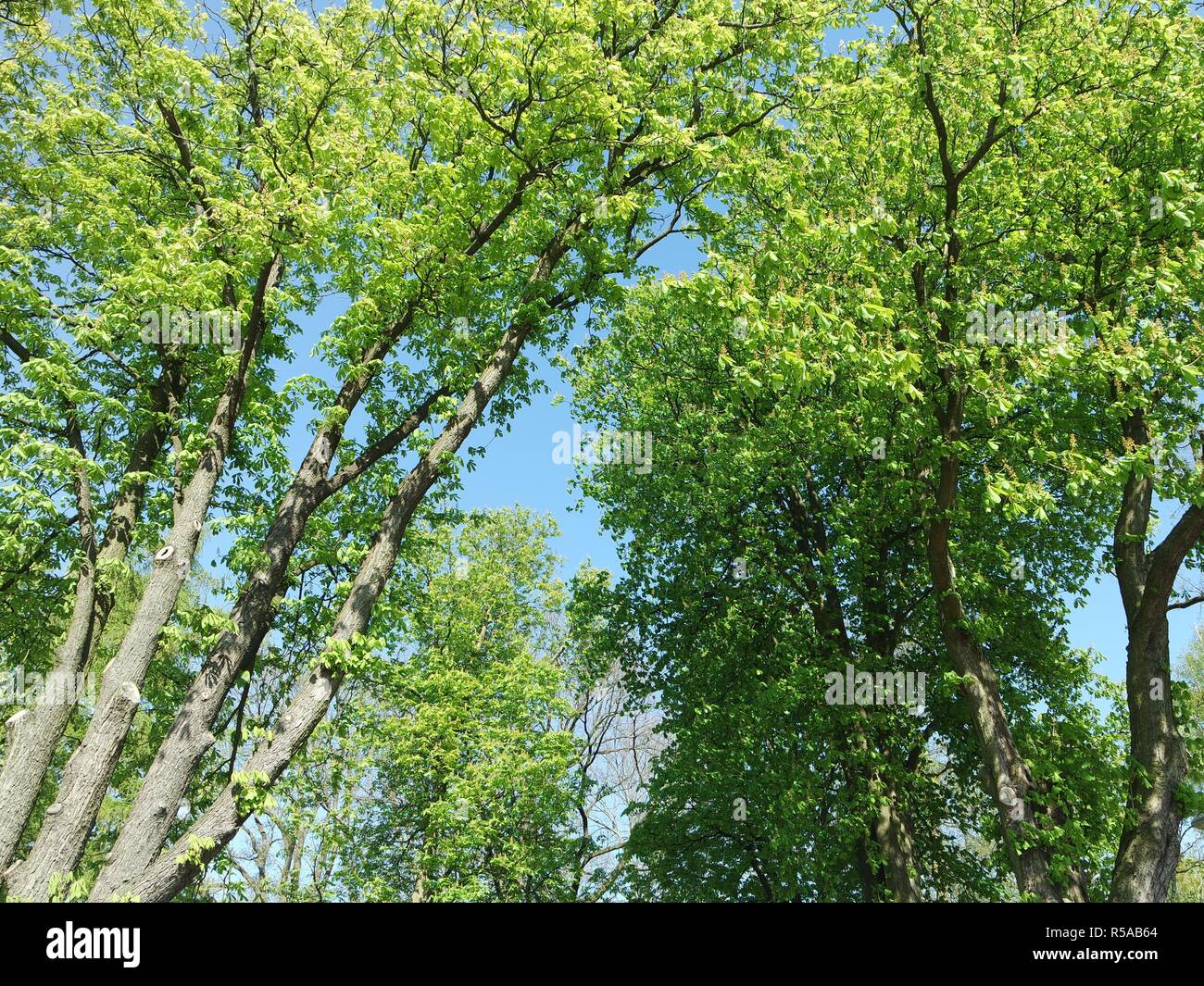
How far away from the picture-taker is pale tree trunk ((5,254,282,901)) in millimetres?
8773

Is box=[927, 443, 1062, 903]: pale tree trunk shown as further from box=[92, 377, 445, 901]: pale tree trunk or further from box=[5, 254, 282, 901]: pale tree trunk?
box=[5, 254, 282, 901]: pale tree trunk

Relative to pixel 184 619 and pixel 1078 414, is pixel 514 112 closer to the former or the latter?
pixel 184 619

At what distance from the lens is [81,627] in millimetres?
11453

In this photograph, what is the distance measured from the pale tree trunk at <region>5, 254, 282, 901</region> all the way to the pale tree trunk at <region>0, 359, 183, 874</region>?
0.92 meters

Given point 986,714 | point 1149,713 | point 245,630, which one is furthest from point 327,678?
point 1149,713

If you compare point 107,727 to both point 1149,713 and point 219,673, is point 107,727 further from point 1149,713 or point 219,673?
point 1149,713

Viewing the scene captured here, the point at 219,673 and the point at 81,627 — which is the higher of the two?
the point at 81,627

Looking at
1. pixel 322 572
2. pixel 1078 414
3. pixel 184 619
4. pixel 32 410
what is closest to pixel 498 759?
pixel 322 572

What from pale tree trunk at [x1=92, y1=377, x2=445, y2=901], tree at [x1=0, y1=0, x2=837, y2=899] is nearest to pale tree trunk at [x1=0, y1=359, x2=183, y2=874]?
tree at [x1=0, y1=0, x2=837, y2=899]

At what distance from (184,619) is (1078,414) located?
11963mm

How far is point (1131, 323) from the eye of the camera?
1034 centimetres

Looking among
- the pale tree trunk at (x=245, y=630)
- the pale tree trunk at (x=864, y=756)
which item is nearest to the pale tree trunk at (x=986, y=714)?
the pale tree trunk at (x=864, y=756)

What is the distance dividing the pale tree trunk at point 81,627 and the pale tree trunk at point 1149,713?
12.8 metres

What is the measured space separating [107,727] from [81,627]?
10.1 ft
